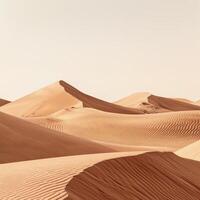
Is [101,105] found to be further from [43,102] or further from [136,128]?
[136,128]

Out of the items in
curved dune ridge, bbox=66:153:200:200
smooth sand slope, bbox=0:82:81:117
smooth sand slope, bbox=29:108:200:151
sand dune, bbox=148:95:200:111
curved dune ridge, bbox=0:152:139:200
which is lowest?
sand dune, bbox=148:95:200:111

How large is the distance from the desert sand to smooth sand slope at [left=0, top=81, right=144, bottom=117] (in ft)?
30.2

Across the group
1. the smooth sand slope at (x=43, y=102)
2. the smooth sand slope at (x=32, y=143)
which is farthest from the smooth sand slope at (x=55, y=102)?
the smooth sand slope at (x=32, y=143)

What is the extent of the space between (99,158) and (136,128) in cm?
1997

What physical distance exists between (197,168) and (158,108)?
38683 mm

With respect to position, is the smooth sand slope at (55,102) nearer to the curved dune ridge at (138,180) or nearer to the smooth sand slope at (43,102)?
the smooth sand slope at (43,102)

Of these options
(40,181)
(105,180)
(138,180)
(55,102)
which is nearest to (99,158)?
(138,180)

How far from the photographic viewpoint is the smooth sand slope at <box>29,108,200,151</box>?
84.6 feet

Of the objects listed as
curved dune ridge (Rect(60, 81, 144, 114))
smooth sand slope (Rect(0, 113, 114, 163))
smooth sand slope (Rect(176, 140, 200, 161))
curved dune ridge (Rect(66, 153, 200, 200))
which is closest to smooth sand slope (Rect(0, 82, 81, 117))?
curved dune ridge (Rect(60, 81, 144, 114))

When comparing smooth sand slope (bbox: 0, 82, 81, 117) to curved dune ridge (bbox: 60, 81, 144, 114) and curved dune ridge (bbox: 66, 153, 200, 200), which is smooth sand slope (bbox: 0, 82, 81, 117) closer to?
curved dune ridge (bbox: 60, 81, 144, 114)

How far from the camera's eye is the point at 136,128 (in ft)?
90.8

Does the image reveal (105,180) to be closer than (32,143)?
Yes

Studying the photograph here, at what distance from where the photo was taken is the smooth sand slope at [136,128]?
25.8m

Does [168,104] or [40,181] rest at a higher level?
[40,181]
